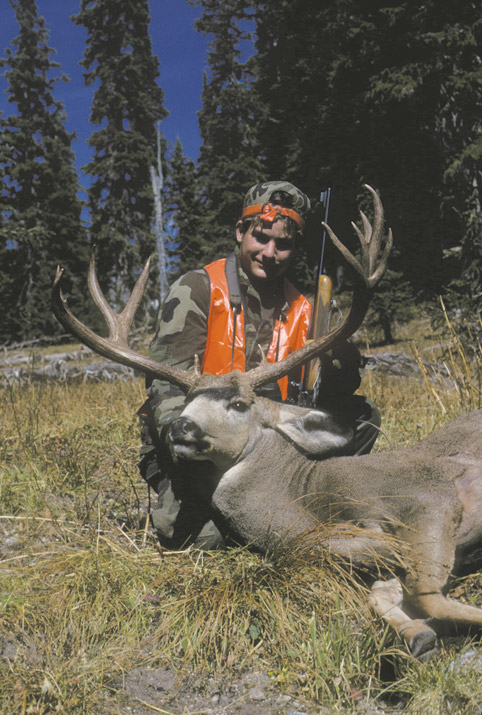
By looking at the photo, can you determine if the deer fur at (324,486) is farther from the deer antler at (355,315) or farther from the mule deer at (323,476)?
the deer antler at (355,315)

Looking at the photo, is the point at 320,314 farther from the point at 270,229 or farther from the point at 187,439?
the point at 187,439

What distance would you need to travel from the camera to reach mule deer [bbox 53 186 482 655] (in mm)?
2520

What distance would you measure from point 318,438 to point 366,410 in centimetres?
91

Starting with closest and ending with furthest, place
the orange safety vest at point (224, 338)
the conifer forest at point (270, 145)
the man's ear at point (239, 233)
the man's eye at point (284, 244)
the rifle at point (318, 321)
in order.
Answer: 1. the rifle at point (318, 321)
2. the orange safety vest at point (224, 338)
3. the man's eye at point (284, 244)
4. the man's ear at point (239, 233)
5. the conifer forest at point (270, 145)

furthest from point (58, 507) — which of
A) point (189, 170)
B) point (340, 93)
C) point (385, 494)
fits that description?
point (189, 170)

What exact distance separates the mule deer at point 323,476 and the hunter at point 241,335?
0.39 meters

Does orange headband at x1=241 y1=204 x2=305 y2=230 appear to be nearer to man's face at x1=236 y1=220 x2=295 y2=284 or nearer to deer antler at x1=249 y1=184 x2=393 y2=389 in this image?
man's face at x1=236 y1=220 x2=295 y2=284

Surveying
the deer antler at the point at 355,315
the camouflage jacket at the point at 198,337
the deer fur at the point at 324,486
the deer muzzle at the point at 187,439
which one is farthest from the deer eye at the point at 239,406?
the camouflage jacket at the point at 198,337

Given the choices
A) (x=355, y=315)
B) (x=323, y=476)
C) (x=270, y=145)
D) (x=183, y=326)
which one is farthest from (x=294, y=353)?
(x=270, y=145)

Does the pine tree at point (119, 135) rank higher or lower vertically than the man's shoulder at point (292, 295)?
higher

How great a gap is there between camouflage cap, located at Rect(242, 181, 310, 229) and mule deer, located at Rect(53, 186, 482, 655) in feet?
2.80

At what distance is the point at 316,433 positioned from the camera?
9.05 ft

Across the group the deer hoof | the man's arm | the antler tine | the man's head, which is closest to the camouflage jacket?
the man's arm

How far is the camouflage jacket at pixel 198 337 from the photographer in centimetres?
338
